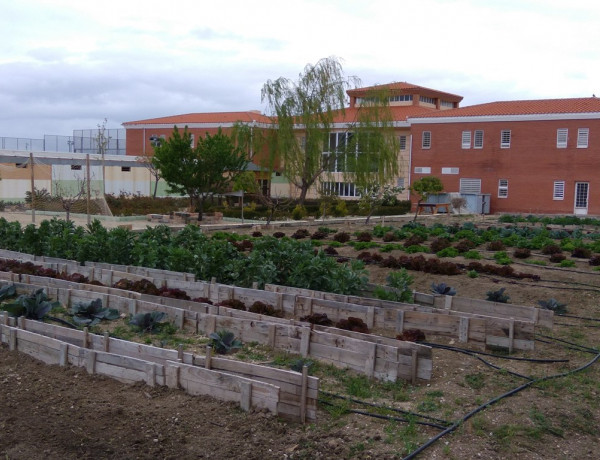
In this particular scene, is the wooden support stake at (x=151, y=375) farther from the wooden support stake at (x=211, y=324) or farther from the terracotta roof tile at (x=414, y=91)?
the terracotta roof tile at (x=414, y=91)

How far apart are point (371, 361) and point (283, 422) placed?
166 cm

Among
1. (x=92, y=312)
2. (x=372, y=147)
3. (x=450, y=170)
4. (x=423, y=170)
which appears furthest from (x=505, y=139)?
(x=92, y=312)

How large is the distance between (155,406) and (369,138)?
3540 centimetres

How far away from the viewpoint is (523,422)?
7.13 metres

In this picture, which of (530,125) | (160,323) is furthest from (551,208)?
(160,323)

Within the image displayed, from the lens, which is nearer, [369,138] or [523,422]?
[523,422]

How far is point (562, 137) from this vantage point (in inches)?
1788

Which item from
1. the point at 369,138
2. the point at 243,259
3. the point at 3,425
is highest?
the point at 369,138

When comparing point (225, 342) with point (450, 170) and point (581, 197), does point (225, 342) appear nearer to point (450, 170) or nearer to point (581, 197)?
point (581, 197)

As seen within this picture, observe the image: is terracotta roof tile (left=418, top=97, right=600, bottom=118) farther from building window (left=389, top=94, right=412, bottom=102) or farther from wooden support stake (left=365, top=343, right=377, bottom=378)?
wooden support stake (left=365, top=343, right=377, bottom=378)

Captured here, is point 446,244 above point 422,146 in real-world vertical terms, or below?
below

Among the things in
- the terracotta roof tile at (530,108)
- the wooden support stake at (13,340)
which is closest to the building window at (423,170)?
the terracotta roof tile at (530,108)

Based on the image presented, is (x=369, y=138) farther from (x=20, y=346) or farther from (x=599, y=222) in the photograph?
(x=20, y=346)

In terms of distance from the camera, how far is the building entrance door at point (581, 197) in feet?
145
